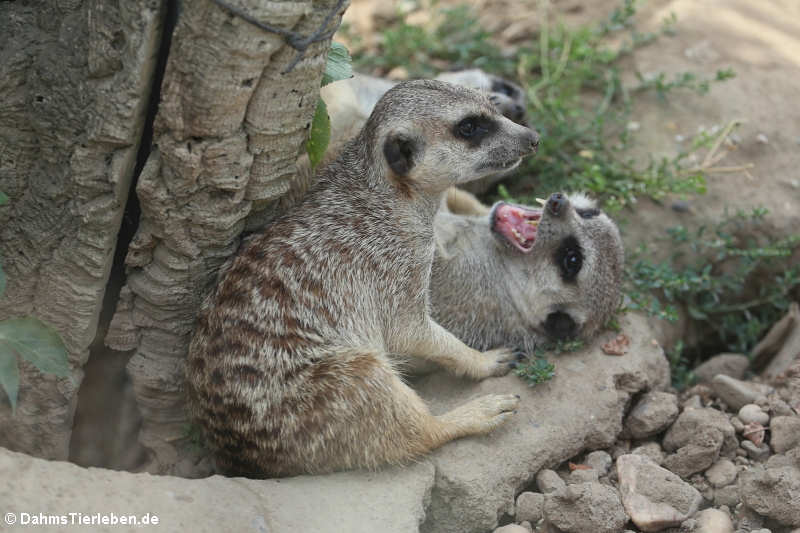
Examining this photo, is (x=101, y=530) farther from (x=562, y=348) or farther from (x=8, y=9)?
(x=562, y=348)

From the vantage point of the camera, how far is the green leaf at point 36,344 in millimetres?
2525

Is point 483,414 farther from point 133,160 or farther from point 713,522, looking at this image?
point 133,160

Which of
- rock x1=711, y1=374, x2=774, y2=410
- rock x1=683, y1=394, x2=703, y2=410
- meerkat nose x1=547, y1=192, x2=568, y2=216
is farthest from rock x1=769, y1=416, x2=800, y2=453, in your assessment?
meerkat nose x1=547, y1=192, x2=568, y2=216

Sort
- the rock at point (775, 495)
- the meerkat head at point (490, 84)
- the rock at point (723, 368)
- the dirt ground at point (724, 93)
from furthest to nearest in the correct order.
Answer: the meerkat head at point (490, 84), the dirt ground at point (724, 93), the rock at point (723, 368), the rock at point (775, 495)

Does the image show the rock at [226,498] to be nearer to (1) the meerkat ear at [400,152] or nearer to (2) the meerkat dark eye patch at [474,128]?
(1) the meerkat ear at [400,152]

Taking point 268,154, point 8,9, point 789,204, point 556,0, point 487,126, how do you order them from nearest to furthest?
point 8,9 → point 268,154 → point 487,126 → point 789,204 → point 556,0

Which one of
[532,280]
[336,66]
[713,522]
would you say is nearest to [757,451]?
[713,522]

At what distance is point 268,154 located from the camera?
3059mm

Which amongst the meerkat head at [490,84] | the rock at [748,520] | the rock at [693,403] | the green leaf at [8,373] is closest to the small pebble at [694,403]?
the rock at [693,403]

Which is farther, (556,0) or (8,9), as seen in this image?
(556,0)

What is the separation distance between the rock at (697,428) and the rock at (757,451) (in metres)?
0.05

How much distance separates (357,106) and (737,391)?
2389 mm

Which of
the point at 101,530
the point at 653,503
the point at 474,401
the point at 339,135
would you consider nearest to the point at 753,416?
the point at 653,503

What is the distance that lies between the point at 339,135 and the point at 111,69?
1.76m
